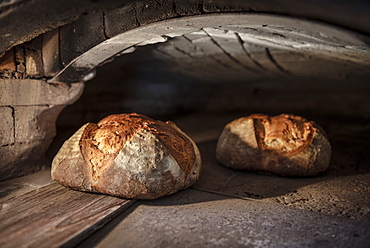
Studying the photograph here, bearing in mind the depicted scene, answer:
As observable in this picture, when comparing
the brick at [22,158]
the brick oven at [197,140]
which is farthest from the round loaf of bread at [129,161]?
the brick at [22,158]

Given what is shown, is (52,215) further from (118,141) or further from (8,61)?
(8,61)

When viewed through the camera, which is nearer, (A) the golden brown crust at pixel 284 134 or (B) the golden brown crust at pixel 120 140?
(B) the golden brown crust at pixel 120 140

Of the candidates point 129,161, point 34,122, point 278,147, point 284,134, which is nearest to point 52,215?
point 129,161

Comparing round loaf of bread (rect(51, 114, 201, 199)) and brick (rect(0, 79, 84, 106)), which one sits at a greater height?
brick (rect(0, 79, 84, 106))

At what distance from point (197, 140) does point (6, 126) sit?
100 inches

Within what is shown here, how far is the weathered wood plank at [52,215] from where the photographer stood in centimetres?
150

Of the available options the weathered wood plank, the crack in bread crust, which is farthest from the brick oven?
the crack in bread crust

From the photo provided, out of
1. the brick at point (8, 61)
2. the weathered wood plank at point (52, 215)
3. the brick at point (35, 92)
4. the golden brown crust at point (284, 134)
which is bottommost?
the weathered wood plank at point (52, 215)

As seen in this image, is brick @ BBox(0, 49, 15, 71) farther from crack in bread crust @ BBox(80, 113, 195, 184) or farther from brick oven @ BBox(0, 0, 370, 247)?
crack in bread crust @ BBox(80, 113, 195, 184)

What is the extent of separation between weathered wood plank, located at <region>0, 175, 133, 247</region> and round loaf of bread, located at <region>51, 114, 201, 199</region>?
0.32 ft

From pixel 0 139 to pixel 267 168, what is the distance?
248 centimetres

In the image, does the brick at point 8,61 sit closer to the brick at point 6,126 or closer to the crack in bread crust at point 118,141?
the brick at point 6,126

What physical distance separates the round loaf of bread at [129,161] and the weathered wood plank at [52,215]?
0.32ft

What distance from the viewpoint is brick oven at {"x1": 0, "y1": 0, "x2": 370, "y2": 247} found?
5.02 feet
